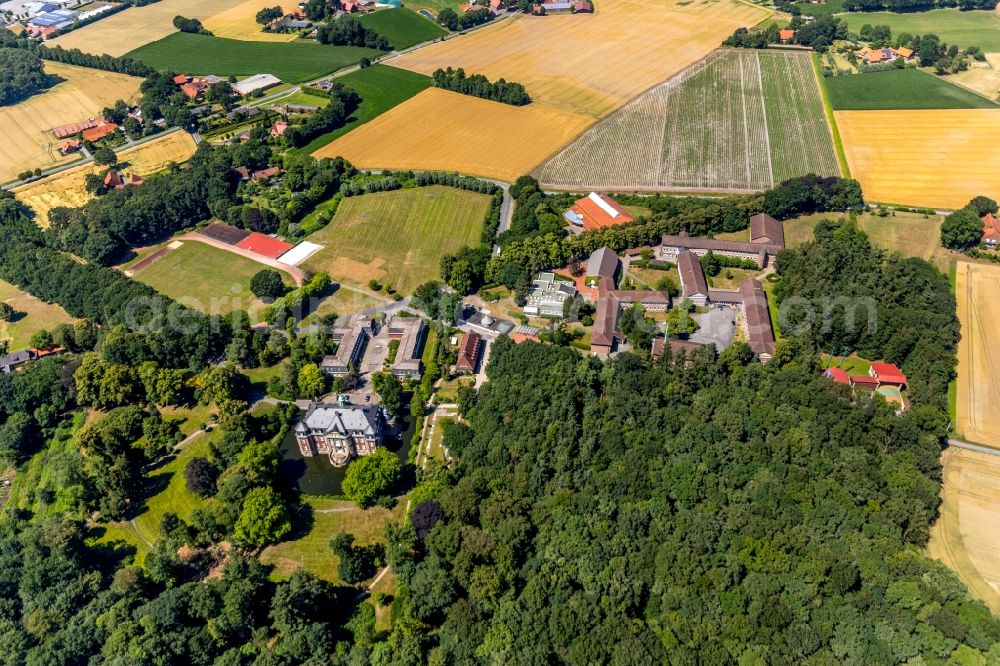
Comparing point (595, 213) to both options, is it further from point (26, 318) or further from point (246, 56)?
point (246, 56)

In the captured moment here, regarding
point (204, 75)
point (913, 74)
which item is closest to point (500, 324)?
point (204, 75)

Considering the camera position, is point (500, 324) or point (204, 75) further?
point (204, 75)

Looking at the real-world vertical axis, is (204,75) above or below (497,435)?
above

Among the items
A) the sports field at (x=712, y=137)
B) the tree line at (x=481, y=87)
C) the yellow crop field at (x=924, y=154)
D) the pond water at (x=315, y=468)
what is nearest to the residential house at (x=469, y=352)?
the pond water at (x=315, y=468)

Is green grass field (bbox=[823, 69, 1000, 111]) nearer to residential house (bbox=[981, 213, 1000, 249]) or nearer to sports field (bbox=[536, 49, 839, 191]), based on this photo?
sports field (bbox=[536, 49, 839, 191])

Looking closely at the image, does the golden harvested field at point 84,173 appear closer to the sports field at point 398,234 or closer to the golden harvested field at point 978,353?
the sports field at point 398,234

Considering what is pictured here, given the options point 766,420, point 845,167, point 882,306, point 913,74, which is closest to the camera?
point 766,420

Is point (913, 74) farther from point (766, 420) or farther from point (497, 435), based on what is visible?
point (497, 435)
